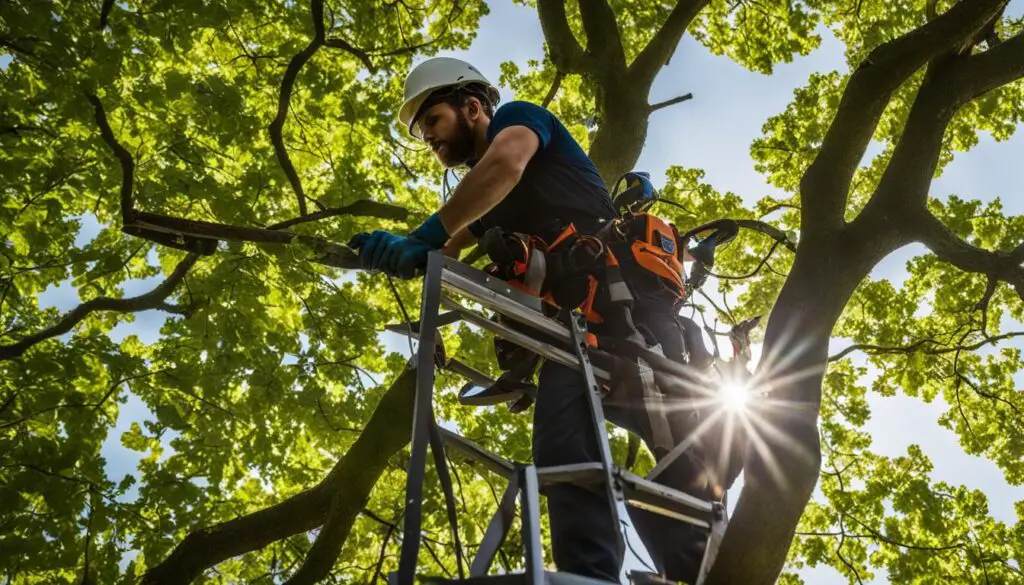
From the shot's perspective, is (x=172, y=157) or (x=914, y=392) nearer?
(x=172, y=157)

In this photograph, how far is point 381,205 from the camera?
7.05 metres

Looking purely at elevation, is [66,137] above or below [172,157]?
above

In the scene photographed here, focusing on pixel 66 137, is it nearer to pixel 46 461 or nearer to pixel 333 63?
pixel 333 63

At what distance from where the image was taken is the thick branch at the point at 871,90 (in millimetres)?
4113

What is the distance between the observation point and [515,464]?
218 cm

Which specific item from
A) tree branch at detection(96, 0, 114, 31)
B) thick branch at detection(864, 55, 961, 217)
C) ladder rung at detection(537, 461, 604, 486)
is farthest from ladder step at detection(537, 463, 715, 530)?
tree branch at detection(96, 0, 114, 31)

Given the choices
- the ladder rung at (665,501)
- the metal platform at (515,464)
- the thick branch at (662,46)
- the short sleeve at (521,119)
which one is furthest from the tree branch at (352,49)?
the ladder rung at (665,501)

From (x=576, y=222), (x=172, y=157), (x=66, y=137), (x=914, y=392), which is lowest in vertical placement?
(x=576, y=222)

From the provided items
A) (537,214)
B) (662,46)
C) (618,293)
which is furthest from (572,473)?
(662,46)

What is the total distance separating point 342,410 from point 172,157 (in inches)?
121

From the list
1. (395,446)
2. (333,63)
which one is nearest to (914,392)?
(395,446)

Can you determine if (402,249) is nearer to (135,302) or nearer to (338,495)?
(338,495)

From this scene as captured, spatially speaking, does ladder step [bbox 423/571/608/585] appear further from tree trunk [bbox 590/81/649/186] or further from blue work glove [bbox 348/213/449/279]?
tree trunk [bbox 590/81/649/186]

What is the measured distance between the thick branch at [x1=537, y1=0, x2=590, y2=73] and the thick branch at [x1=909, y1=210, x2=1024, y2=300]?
3919 mm
